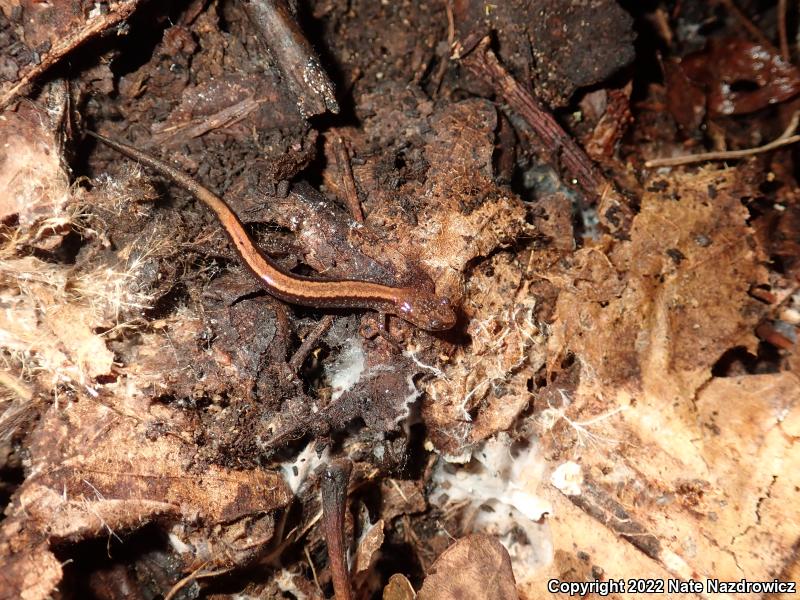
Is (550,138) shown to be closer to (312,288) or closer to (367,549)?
(312,288)

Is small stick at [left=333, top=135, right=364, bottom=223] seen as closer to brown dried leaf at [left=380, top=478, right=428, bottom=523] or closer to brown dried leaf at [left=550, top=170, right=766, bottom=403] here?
brown dried leaf at [left=550, top=170, right=766, bottom=403]

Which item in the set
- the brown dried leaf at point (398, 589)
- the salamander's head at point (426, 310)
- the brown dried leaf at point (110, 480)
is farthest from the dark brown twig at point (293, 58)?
the brown dried leaf at point (398, 589)

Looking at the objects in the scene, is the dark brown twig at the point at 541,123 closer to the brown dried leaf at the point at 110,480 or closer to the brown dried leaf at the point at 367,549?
the brown dried leaf at the point at 367,549

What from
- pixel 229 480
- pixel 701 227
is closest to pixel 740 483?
pixel 701 227

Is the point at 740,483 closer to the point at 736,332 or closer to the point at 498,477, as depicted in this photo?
the point at 736,332

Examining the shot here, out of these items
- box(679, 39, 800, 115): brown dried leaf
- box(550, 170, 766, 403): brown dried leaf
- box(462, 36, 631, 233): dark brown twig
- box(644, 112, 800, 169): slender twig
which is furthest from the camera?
box(679, 39, 800, 115): brown dried leaf

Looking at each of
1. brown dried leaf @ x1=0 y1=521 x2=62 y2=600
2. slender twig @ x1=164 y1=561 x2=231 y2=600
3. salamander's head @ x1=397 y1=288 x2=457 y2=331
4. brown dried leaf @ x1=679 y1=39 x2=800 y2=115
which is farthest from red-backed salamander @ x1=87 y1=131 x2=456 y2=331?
brown dried leaf @ x1=679 y1=39 x2=800 y2=115
